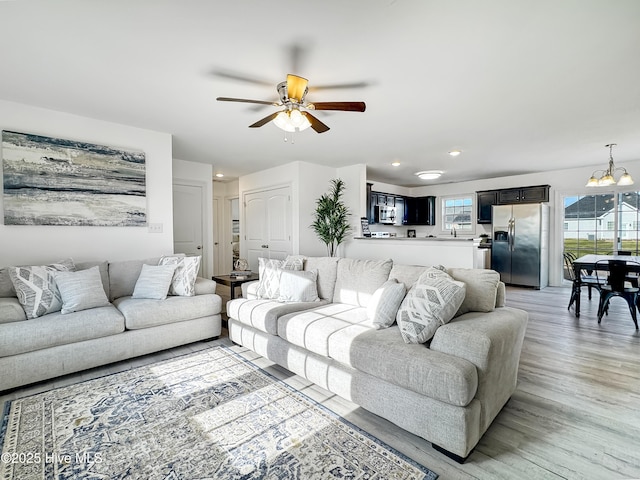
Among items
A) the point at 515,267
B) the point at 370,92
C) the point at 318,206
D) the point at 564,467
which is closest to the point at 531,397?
the point at 564,467

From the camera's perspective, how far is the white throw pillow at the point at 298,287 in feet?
10.2

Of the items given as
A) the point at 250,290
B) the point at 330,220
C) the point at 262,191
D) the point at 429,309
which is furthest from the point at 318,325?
the point at 262,191

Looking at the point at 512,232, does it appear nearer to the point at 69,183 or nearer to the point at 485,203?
the point at 485,203

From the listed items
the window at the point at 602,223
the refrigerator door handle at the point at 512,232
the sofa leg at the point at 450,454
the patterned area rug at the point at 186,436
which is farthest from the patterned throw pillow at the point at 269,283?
the window at the point at 602,223

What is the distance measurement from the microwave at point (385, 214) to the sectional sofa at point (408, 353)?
4392 millimetres

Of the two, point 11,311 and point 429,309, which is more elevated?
point 429,309

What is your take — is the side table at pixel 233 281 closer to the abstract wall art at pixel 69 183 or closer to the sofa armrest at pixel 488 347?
the abstract wall art at pixel 69 183

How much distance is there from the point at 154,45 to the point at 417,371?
264cm

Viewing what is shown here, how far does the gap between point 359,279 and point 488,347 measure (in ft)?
4.70

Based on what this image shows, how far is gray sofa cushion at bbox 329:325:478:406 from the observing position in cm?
156

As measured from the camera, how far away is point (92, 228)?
11.3 feet

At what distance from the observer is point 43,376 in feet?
7.92

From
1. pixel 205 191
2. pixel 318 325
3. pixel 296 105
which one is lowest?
pixel 318 325

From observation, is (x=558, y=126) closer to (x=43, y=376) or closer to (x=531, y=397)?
(x=531, y=397)
